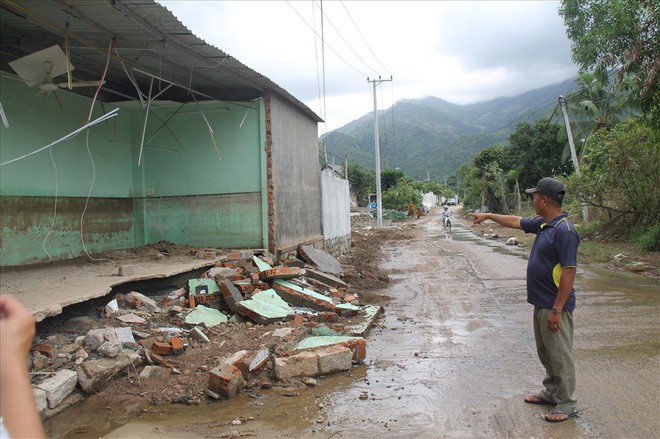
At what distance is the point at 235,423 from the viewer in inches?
144

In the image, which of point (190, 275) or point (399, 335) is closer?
point (399, 335)

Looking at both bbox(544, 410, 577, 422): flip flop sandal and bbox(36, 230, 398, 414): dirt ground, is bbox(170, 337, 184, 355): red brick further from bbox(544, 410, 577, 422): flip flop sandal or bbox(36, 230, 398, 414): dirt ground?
bbox(544, 410, 577, 422): flip flop sandal

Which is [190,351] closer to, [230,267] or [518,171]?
[230,267]

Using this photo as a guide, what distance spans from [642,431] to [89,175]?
9.17 meters

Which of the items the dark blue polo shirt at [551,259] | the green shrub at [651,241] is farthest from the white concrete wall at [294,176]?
the green shrub at [651,241]

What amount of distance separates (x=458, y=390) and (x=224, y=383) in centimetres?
216

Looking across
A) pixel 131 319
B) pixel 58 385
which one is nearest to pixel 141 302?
pixel 131 319

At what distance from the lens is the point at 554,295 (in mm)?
3668

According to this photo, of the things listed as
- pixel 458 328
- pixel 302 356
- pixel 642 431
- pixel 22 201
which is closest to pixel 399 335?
pixel 458 328

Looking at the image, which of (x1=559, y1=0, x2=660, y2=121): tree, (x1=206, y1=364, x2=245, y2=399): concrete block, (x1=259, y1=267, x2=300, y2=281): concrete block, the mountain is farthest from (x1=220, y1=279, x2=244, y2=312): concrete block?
the mountain

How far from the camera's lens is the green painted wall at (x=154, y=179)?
26.8ft

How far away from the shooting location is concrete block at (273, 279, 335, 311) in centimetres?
702

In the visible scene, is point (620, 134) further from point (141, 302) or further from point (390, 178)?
point (390, 178)

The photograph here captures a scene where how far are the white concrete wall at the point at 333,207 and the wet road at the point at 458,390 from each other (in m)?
6.62
